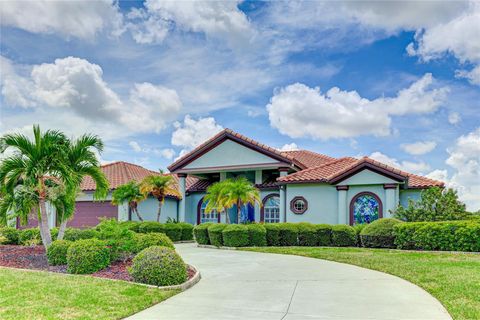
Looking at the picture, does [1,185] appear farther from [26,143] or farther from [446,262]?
[446,262]

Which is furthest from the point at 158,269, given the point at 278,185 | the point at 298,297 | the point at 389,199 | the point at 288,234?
the point at 278,185

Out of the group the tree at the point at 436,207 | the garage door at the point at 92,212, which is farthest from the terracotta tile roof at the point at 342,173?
the garage door at the point at 92,212

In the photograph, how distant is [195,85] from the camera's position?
20.8 m

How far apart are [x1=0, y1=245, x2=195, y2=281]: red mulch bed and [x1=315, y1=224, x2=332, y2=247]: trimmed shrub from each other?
32.4ft

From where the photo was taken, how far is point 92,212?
3156cm

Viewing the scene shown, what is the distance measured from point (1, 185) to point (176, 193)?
52.8 feet

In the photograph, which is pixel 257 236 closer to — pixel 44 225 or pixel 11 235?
pixel 44 225

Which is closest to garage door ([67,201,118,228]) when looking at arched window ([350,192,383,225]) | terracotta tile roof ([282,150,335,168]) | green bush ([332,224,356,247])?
terracotta tile roof ([282,150,335,168])

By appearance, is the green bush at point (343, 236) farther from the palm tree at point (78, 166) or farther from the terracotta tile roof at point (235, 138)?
the palm tree at point (78, 166)

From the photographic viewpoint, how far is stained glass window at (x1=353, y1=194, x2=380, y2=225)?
25.1 meters

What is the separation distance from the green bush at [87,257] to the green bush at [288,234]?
435 inches

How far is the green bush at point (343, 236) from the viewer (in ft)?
70.9

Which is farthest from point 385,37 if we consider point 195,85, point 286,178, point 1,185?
point 1,185

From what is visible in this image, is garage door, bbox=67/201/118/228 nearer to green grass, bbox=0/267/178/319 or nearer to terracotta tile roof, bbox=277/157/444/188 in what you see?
terracotta tile roof, bbox=277/157/444/188
